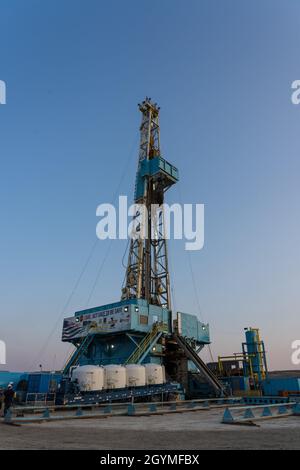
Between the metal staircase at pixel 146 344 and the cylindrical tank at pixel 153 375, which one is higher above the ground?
the metal staircase at pixel 146 344

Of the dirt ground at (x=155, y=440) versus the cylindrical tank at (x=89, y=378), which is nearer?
the dirt ground at (x=155, y=440)

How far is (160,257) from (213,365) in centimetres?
1476

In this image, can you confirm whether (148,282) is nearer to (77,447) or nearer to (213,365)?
(213,365)

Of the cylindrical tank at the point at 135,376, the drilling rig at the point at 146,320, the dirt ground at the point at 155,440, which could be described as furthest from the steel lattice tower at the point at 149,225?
the dirt ground at the point at 155,440

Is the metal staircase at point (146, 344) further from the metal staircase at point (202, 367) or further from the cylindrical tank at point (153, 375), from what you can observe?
the metal staircase at point (202, 367)

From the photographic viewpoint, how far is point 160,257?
4016 centimetres

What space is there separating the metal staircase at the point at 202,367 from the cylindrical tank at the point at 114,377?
838 cm

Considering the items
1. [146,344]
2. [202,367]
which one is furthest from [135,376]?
[202,367]

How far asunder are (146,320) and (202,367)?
6.31 metres

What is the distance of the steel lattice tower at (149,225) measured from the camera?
3834 centimetres

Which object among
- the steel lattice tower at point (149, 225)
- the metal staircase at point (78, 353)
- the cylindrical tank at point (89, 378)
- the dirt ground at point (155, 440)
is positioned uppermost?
the steel lattice tower at point (149, 225)

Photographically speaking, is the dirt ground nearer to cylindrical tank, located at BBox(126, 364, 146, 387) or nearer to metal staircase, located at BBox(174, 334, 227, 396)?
cylindrical tank, located at BBox(126, 364, 146, 387)

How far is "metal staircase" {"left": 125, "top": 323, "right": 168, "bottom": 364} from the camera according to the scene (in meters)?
29.5
